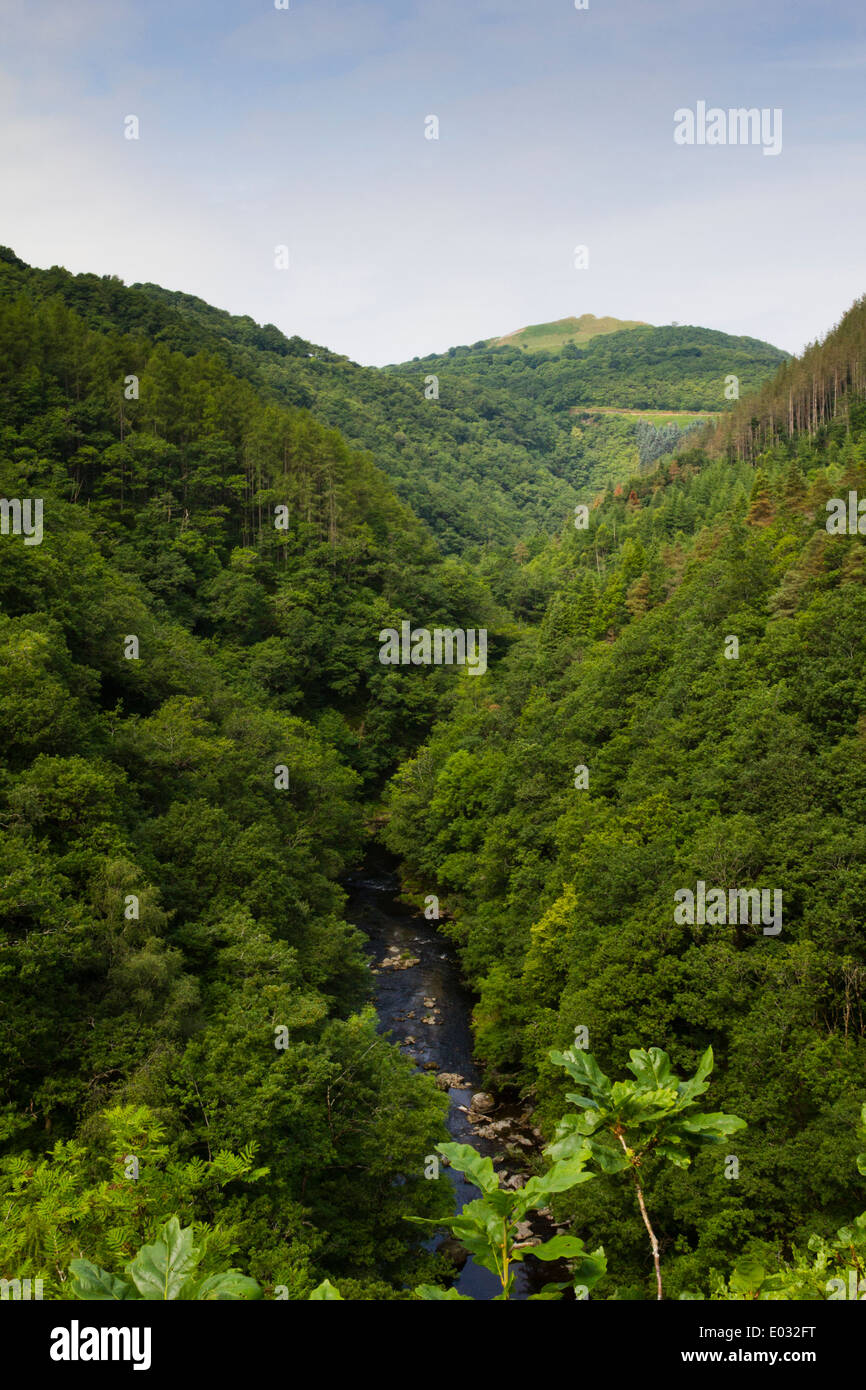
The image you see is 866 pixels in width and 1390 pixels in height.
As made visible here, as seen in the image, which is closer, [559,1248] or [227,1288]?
[227,1288]

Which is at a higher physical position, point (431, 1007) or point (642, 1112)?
point (642, 1112)

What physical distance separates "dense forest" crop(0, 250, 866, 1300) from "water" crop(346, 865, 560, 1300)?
3.99ft

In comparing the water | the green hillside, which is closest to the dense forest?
the water

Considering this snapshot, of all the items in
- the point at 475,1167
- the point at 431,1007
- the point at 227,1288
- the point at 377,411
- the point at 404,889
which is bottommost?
the point at 431,1007

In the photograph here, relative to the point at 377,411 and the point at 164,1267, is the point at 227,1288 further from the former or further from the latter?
the point at 377,411

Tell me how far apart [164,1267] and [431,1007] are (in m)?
40.4

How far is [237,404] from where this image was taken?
85.8 metres

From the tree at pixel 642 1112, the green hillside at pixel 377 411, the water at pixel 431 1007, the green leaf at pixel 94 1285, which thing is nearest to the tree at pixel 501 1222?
the tree at pixel 642 1112

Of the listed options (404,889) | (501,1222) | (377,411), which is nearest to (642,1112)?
(501,1222)

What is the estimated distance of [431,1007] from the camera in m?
41.3

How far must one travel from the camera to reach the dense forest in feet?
57.0
